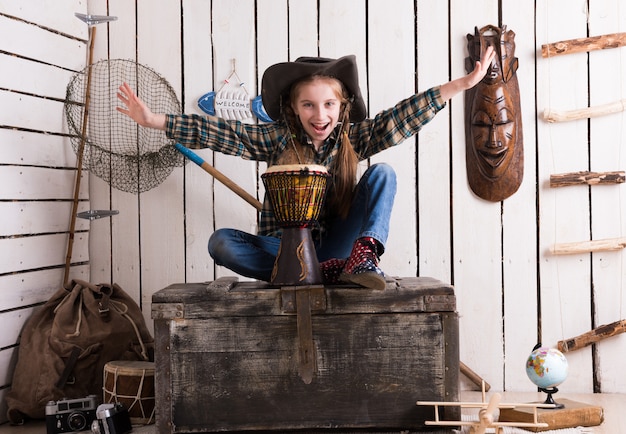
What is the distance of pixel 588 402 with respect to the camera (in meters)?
2.91

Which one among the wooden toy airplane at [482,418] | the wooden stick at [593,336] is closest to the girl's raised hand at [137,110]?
the wooden toy airplane at [482,418]

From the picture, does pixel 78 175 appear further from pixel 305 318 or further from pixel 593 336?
pixel 593 336

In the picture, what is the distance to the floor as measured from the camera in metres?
2.52

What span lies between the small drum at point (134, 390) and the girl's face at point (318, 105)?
3.51ft

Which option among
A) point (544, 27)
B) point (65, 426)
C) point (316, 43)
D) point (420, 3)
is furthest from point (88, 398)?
point (544, 27)

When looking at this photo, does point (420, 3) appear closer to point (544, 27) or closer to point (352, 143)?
point (544, 27)

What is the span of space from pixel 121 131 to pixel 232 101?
56 cm

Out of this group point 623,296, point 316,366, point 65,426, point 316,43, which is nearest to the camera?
point 316,366

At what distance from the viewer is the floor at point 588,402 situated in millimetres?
2518

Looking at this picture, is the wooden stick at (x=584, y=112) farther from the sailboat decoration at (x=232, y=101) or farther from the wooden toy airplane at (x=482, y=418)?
the wooden toy airplane at (x=482, y=418)

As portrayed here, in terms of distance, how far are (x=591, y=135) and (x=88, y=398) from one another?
2328 mm

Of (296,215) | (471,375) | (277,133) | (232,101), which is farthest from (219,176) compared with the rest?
(471,375)

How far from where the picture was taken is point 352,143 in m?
2.73

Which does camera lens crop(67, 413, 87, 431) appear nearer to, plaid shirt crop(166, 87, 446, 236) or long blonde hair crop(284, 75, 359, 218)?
plaid shirt crop(166, 87, 446, 236)
